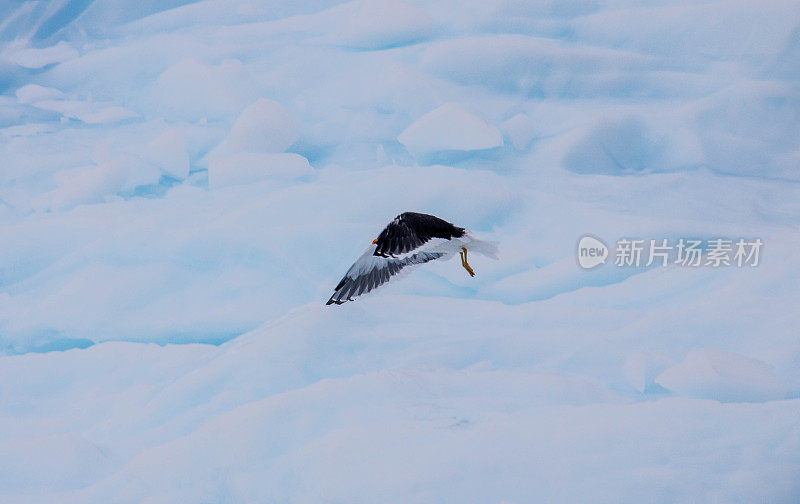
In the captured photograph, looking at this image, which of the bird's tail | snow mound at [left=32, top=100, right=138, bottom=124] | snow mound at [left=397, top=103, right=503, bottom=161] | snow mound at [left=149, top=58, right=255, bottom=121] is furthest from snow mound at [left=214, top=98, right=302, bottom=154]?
the bird's tail

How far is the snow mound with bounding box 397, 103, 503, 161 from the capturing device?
3.03 m

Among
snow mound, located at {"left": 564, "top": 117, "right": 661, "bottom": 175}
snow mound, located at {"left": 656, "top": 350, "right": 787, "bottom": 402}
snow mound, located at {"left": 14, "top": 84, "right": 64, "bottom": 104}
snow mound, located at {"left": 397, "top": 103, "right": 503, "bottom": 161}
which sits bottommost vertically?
snow mound, located at {"left": 656, "top": 350, "right": 787, "bottom": 402}

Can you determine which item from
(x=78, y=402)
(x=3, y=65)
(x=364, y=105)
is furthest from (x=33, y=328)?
(x=3, y=65)

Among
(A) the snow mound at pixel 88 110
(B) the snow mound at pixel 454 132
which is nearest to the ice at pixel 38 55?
(A) the snow mound at pixel 88 110

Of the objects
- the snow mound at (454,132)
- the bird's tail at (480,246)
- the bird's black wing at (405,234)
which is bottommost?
the bird's tail at (480,246)

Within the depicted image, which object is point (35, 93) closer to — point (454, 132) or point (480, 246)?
point (454, 132)

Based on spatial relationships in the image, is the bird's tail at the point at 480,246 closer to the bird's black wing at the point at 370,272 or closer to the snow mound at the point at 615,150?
the bird's black wing at the point at 370,272

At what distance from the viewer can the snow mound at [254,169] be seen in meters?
3.10

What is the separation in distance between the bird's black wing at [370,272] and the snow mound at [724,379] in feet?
2.63

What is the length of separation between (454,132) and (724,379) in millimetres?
1648

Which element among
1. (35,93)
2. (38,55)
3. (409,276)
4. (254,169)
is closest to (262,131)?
(254,169)

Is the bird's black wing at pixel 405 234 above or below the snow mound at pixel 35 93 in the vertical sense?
below

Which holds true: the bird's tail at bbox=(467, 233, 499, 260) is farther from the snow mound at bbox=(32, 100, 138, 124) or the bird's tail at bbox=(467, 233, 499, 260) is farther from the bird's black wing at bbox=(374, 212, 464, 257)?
the snow mound at bbox=(32, 100, 138, 124)

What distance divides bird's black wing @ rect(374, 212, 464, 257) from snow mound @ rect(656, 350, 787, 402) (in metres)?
0.78
